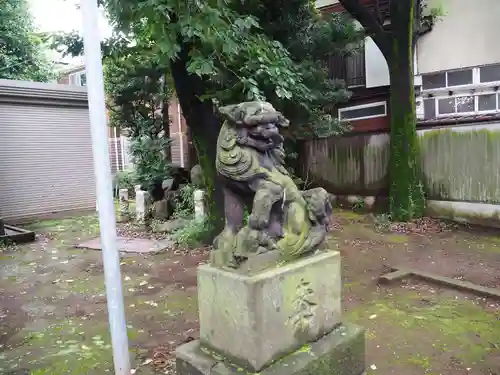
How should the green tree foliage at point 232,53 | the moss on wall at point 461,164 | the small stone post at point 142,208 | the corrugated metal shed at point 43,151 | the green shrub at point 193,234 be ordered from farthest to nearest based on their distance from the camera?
1. the corrugated metal shed at point 43,151
2. the small stone post at point 142,208
3. the moss on wall at point 461,164
4. the green shrub at point 193,234
5. the green tree foliage at point 232,53

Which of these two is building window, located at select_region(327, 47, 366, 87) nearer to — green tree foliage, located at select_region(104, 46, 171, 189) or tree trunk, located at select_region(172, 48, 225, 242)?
green tree foliage, located at select_region(104, 46, 171, 189)

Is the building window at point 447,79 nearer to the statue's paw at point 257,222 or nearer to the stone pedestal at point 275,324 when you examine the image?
the stone pedestal at point 275,324

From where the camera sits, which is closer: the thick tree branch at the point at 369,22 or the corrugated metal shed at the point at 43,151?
the thick tree branch at the point at 369,22

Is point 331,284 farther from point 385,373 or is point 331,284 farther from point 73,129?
point 73,129

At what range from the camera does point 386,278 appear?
6195 mm

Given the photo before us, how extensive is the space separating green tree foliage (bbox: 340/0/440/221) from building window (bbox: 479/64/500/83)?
2262mm

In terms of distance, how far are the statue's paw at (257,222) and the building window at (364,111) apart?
9.77 metres

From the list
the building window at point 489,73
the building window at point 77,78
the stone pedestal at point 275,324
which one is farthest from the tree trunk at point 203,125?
the building window at point 77,78

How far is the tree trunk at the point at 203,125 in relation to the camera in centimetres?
780

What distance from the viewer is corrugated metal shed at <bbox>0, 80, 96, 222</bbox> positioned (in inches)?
515

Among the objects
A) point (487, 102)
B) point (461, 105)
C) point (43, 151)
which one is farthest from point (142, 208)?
point (487, 102)

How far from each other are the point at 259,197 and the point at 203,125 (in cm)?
512

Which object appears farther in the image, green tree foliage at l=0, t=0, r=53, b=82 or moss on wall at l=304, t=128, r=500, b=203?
green tree foliage at l=0, t=0, r=53, b=82

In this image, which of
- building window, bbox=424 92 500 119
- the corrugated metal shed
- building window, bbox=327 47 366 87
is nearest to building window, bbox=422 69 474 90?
building window, bbox=424 92 500 119
